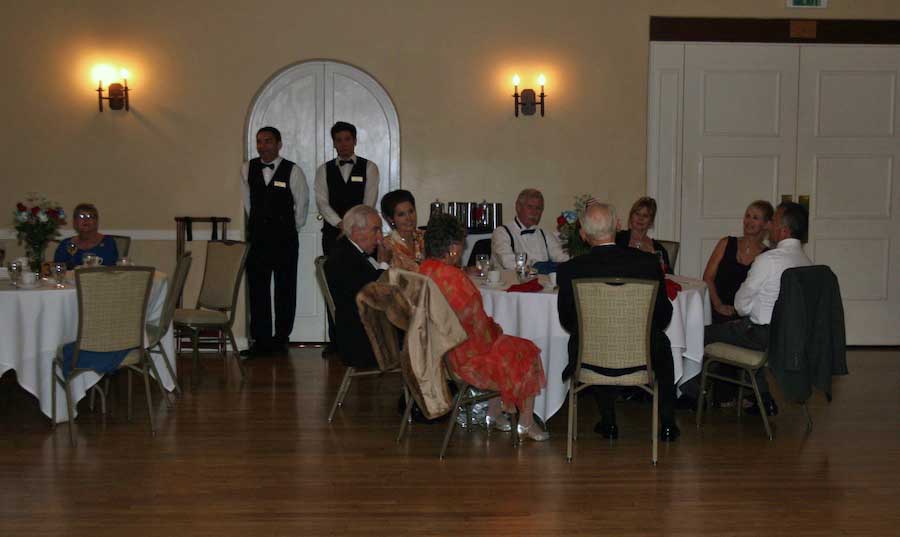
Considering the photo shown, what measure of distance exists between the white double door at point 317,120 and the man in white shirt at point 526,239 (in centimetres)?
184

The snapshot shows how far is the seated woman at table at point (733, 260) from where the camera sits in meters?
6.03

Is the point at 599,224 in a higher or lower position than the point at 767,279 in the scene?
higher

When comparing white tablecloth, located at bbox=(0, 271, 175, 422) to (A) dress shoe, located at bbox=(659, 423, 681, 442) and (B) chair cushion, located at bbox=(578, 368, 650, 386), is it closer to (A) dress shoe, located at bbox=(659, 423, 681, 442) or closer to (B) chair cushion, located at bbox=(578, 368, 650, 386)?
(B) chair cushion, located at bbox=(578, 368, 650, 386)

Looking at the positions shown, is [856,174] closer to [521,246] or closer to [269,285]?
[521,246]

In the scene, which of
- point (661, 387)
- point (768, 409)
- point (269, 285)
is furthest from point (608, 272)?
point (269, 285)

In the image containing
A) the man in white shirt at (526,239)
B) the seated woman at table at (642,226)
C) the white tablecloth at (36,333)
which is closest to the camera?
the white tablecloth at (36,333)

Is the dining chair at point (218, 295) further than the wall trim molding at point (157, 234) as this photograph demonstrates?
No

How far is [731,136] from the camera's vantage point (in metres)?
8.34

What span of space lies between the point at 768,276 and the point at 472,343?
1.68 m

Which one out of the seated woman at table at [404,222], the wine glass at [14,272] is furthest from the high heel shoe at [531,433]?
the wine glass at [14,272]

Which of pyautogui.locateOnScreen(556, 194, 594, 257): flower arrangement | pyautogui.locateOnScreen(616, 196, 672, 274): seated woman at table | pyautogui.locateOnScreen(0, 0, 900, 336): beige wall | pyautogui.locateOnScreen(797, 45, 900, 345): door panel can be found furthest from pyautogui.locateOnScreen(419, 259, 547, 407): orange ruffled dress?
pyautogui.locateOnScreen(797, 45, 900, 345): door panel

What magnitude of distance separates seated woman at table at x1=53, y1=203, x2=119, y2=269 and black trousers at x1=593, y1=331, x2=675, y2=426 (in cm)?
348

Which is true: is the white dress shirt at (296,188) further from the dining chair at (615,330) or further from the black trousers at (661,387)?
the dining chair at (615,330)

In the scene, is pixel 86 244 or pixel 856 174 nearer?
pixel 86 244
